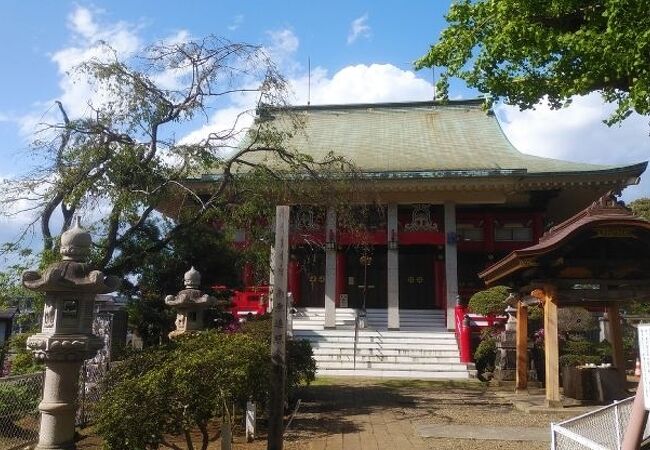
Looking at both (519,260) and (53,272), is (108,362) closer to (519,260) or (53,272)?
(53,272)

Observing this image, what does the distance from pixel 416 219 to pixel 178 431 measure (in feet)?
56.9

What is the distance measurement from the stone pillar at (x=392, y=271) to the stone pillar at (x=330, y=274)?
194 centimetres

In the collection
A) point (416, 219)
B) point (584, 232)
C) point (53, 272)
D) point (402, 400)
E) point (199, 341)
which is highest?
point (416, 219)

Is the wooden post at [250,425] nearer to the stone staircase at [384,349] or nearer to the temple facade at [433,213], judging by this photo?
the stone staircase at [384,349]

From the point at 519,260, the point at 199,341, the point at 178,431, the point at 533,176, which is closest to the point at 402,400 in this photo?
the point at 519,260

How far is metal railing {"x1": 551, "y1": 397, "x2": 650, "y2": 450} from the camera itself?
5.16 meters

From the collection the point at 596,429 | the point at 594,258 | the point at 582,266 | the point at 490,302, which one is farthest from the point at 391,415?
the point at 490,302

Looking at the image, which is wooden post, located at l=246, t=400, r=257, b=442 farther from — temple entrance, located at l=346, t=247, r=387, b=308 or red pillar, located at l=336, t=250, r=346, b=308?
temple entrance, located at l=346, t=247, r=387, b=308

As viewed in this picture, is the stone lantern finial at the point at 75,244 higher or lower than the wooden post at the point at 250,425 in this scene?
higher

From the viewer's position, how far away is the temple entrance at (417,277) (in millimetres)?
22453

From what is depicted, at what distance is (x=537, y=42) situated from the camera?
8.95 meters

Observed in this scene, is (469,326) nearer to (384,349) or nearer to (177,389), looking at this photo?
(384,349)

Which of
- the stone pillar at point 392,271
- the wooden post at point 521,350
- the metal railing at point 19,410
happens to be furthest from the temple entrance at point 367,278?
the metal railing at point 19,410

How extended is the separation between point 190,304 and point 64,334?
160 inches
